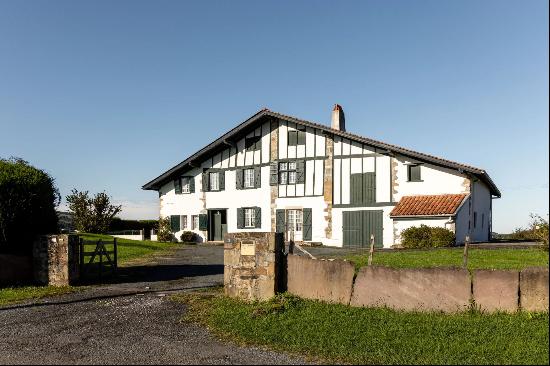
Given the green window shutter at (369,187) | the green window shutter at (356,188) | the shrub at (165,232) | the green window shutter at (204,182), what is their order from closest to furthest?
the green window shutter at (369,187) < the green window shutter at (356,188) < the green window shutter at (204,182) < the shrub at (165,232)

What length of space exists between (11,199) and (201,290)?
6413 millimetres

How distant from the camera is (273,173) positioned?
2898 cm

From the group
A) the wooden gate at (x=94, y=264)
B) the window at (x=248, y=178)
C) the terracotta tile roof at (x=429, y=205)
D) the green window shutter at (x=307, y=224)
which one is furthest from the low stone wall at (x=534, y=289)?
the window at (x=248, y=178)

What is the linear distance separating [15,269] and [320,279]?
9381 millimetres

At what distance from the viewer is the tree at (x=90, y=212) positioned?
1442 inches

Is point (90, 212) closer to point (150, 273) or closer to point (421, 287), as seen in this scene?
point (150, 273)

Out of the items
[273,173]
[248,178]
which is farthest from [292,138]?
[248,178]

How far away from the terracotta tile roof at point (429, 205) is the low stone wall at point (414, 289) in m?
14.4

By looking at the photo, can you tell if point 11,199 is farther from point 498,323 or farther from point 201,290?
point 498,323

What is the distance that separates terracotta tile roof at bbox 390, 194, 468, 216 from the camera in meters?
22.7

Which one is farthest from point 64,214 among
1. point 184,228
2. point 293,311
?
point 293,311

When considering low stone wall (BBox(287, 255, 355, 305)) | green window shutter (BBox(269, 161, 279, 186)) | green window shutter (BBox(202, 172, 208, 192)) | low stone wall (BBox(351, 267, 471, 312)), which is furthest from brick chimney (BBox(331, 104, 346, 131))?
low stone wall (BBox(351, 267, 471, 312))

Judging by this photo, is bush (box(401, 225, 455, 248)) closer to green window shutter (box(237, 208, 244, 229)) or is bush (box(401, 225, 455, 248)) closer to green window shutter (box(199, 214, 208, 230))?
green window shutter (box(237, 208, 244, 229))

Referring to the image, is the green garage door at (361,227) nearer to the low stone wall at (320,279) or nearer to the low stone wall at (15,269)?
the low stone wall at (320,279)
